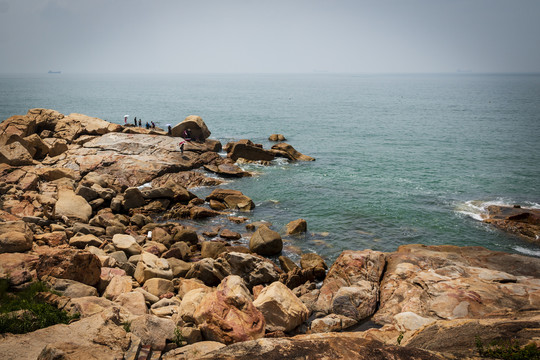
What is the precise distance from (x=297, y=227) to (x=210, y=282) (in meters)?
10.4

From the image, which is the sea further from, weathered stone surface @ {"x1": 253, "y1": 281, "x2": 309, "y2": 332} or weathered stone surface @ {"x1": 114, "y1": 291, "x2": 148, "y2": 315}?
weathered stone surface @ {"x1": 114, "y1": 291, "x2": 148, "y2": 315}

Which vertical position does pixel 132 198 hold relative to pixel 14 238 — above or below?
below

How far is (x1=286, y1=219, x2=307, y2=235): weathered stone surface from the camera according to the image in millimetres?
28920

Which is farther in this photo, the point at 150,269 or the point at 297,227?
the point at 297,227

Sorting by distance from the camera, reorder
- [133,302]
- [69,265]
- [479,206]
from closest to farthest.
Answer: [133,302] < [69,265] < [479,206]

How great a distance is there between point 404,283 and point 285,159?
33023 millimetres

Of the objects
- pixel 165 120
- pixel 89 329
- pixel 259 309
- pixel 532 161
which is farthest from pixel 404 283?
pixel 165 120

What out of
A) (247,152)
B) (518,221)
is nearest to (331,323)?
(518,221)

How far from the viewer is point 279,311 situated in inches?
617

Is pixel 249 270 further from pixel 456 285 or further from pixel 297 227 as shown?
pixel 456 285

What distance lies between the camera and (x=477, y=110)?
109 meters

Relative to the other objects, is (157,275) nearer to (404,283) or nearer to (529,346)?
(404,283)

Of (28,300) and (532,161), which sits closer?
(28,300)

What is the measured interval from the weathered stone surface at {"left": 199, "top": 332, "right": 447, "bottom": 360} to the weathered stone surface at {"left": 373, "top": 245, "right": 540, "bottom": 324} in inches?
313
